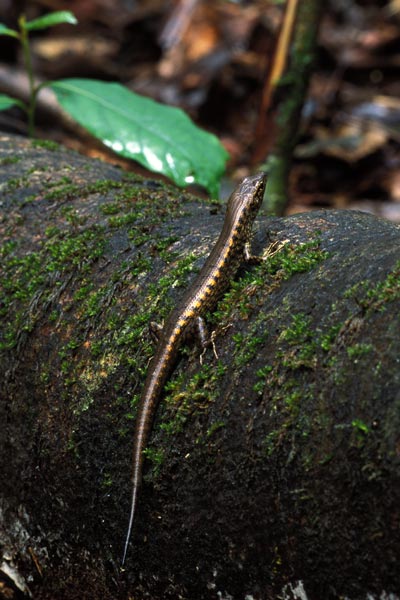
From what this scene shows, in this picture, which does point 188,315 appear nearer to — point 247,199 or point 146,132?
point 247,199

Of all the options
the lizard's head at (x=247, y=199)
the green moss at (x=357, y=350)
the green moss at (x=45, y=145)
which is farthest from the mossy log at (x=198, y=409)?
the green moss at (x=45, y=145)

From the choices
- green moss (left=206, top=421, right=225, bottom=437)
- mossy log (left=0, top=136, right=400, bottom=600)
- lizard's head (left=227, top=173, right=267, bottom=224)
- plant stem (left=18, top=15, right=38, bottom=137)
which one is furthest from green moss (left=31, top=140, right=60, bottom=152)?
green moss (left=206, top=421, right=225, bottom=437)

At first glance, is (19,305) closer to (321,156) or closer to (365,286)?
(365,286)

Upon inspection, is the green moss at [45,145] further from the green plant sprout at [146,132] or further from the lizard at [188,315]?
the lizard at [188,315]

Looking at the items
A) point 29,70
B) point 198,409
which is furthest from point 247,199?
point 29,70

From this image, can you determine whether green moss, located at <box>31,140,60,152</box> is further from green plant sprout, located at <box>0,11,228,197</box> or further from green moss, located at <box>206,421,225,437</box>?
green moss, located at <box>206,421,225,437</box>
